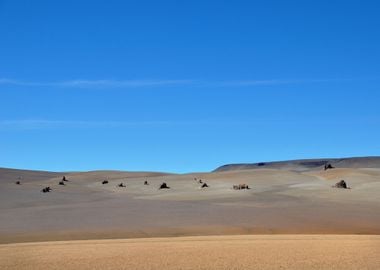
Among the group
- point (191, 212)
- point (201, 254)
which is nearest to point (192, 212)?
point (191, 212)

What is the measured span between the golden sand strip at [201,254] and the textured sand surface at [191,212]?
261 cm

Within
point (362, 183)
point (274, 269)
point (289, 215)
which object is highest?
point (362, 183)

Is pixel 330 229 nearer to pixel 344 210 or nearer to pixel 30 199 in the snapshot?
pixel 344 210

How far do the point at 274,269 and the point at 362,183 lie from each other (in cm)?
2185

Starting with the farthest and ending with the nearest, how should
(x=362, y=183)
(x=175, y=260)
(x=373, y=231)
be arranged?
(x=362, y=183) → (x=373, y=231) → (x=175, y=260)

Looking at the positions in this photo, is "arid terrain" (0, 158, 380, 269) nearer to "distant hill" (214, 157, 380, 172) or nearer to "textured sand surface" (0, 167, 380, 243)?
"textured sand surface" (0, 167, 380, 243)

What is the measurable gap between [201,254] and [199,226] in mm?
6007

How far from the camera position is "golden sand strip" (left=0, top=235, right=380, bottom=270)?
11.3 meters

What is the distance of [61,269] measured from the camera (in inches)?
433

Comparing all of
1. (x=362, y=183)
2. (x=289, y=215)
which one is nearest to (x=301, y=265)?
(x=289, y=215)

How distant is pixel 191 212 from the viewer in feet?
69.7

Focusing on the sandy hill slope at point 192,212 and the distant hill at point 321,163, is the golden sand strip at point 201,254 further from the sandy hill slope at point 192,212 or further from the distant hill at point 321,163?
the distant hill at point 321,163

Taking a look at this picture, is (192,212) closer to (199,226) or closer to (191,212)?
(191,212)

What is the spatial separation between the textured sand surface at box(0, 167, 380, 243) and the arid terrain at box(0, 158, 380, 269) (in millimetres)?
28
